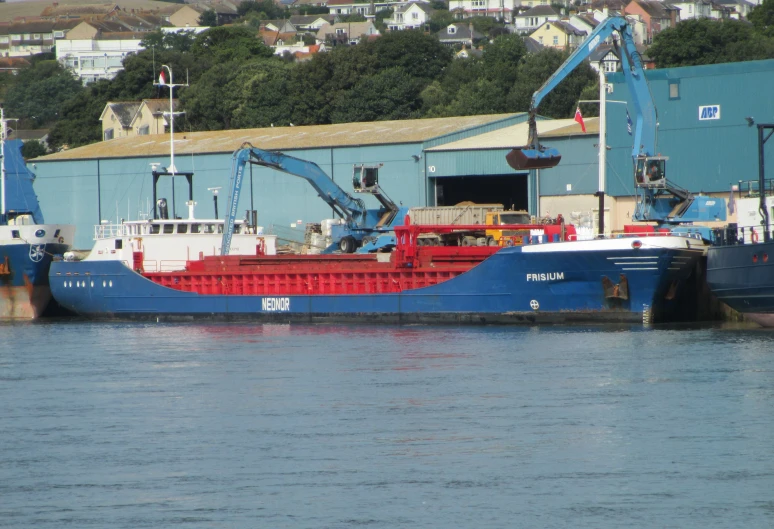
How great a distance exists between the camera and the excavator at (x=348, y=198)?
143ft

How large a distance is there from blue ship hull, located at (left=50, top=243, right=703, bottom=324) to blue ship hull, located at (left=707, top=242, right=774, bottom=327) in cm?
142

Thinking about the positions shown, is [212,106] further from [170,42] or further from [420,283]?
[170,42]

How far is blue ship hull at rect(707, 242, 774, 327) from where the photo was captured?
100ft

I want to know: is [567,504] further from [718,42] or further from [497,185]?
[718,42]

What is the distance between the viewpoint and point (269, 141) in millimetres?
61531

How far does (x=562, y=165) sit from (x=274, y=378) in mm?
29120

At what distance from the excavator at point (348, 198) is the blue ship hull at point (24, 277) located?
8255 millimetres

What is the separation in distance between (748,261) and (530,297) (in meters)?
→ 6.51

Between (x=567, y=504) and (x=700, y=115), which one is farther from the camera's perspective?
(x=700, y=115)

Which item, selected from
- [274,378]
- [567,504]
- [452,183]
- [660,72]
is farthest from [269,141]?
[567,504]

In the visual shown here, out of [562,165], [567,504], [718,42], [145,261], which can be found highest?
[718,42]

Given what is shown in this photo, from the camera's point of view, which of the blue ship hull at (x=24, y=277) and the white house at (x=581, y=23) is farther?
the white house at (x=581, y=23)

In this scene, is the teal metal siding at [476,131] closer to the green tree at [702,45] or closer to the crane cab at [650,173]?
the crane cab at [650,173]

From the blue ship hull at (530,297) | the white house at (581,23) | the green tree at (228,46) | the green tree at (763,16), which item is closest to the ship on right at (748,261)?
the blue ship hull at (530,297)
